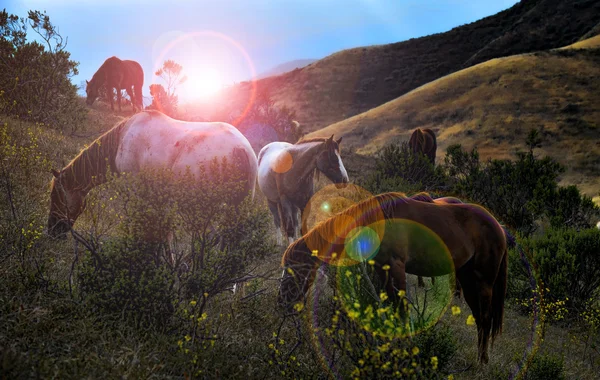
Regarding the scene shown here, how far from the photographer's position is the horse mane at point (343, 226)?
4.32 m

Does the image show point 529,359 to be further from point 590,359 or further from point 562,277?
point 562,277

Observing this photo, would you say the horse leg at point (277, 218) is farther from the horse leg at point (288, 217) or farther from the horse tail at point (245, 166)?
the horse tail at point (245, 166)

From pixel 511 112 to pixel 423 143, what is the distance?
3536cm

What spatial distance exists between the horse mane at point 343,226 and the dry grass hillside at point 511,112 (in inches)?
1258

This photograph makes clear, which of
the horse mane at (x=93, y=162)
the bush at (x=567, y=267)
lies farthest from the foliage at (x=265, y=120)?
the bush at (x=567, y=267)

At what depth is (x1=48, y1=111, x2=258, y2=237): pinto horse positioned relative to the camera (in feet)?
19.1

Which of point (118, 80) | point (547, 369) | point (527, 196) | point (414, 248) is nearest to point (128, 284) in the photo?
point (414, 248)

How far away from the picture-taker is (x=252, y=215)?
17.1 ft

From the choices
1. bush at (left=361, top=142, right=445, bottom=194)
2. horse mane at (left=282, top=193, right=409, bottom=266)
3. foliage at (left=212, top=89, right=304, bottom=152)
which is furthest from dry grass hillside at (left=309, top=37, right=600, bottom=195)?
horse mane at (left=282, top=193, right=409, bottom=266)

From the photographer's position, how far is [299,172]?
849 cm

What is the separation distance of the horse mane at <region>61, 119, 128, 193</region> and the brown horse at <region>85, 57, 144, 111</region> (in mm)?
18042

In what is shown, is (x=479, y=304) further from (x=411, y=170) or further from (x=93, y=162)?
(x=411, y=170)

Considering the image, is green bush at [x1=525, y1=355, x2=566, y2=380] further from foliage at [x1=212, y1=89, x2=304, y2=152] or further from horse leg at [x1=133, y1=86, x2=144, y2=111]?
horse leg at [x1=133, y1=86, x2=144, y2=111]

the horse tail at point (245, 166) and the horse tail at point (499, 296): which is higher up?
the horse tail at point (245, 166)
